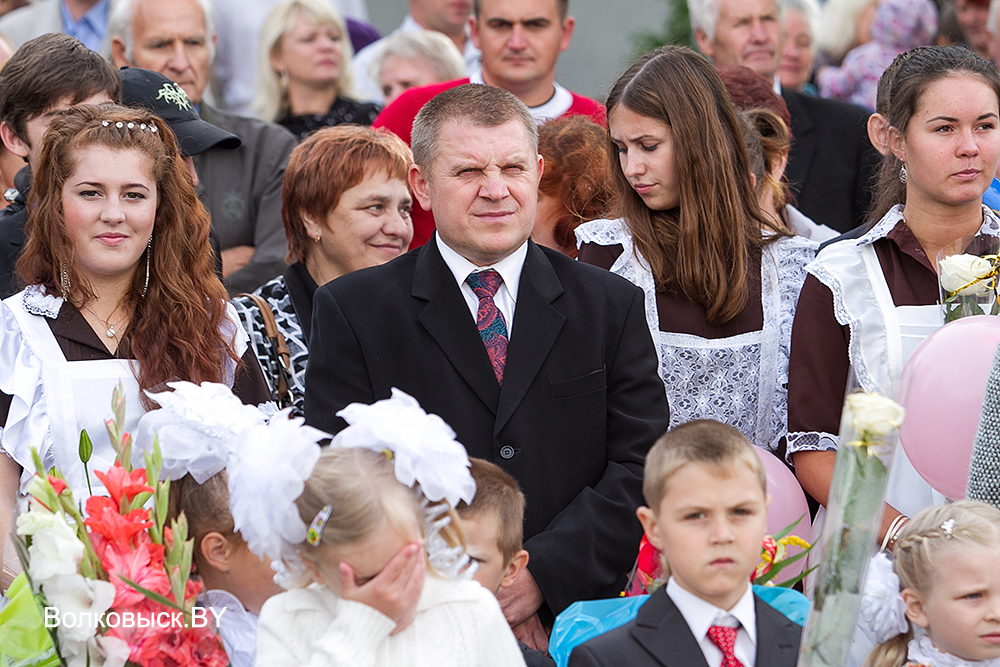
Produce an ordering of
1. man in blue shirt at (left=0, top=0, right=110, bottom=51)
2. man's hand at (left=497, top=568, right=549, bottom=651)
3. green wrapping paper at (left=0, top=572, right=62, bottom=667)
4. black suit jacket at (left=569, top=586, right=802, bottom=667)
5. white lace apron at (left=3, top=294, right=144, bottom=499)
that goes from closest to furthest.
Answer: black suit jacket at (left=569, top=586, right=802, bottom=667), green wrapping paper at (left=0, top=572, right=62, bottom=667), man's hand at (left=497, top=568, right=549, bottom=651), white lace apron at (left=3, top=294, right=144, bottom=499), man in blue shirt at (left=0, top=0, right=110, bottom=51)

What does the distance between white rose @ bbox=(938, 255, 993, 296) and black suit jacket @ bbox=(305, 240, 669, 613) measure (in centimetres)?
88

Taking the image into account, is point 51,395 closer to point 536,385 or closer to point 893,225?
point 536,385

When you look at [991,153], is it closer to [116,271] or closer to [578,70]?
[116,271]

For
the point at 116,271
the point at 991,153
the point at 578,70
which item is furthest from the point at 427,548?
the point at 578,70

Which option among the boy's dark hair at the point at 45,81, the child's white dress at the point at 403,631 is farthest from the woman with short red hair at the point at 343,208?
the child's white dress at the point at 403,631

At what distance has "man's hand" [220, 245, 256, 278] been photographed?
16.9ft

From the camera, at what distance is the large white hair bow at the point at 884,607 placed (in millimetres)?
2887

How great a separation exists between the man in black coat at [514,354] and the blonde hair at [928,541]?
688 mm

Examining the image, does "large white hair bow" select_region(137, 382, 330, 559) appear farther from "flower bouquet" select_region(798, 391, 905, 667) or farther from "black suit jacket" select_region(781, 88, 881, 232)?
"black suit jacket" select_region(781, 88, 881, 232)

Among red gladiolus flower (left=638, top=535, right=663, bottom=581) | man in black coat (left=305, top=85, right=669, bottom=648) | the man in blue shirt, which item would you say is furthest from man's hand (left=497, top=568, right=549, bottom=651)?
the man in blue shirt

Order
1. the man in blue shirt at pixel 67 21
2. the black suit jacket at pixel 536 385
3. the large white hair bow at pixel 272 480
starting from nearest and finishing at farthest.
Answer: the large white hair bow at pixel 272 480 → the black suit jacket at pixel 536 385 → the man in blue shirt at pixel 67 21

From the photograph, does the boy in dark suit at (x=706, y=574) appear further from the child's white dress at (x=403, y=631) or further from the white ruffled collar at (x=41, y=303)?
the white ruffled collar at (x=41, y=303)

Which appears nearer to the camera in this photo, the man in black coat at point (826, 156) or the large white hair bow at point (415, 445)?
the large white hair bow at point (415, 445)

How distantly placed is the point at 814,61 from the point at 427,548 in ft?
19.9
